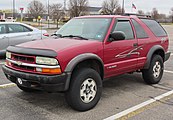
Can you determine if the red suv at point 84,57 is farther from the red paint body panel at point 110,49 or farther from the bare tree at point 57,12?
the bare tree at point 57,12

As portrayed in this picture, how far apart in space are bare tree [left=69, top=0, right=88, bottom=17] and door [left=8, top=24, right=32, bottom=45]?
28.1 meters

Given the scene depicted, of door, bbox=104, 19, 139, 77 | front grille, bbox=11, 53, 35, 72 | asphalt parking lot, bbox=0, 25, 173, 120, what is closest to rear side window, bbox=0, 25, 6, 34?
asphalt parking lot, bbox=0, 25, 173, 120

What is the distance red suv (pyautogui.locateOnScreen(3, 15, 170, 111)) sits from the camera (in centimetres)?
402

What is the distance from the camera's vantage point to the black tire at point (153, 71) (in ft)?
19.9

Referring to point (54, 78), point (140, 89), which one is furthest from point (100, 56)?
point (140, 89)

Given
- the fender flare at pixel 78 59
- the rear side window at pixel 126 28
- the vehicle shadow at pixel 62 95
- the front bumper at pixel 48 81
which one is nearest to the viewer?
the front bumper at pixel 48 81

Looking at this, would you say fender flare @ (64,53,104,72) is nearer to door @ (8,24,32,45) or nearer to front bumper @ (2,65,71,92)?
front bumper @ (2,65,71,92)

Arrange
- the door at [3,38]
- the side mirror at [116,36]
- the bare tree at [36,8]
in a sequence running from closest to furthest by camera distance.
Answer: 1. the side mirror at [116,36]
2. the door at [3,38]
3. the bare tree at [36,8]

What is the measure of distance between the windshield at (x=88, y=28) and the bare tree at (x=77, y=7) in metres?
32.3

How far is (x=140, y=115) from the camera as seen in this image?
4242mm

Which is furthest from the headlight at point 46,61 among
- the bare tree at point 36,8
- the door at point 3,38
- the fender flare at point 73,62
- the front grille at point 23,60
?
the bare tree at point 36,8

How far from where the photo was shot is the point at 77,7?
37438 mm

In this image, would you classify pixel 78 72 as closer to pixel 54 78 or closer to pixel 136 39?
pixel 54 78

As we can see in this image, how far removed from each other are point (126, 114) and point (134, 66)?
5.05 feet
